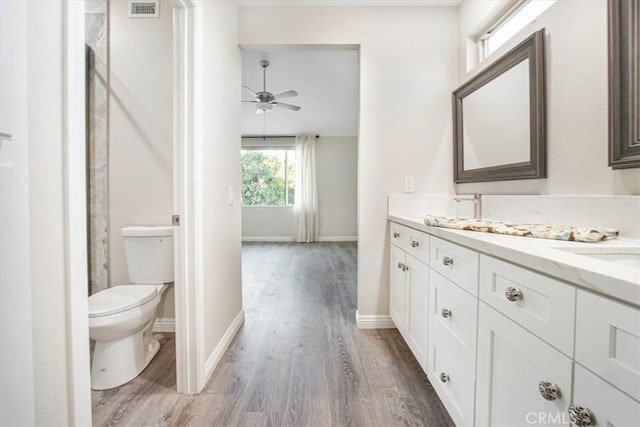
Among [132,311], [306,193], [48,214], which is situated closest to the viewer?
[48,214]

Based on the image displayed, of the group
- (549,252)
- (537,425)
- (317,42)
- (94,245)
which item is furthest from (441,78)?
(94,245)

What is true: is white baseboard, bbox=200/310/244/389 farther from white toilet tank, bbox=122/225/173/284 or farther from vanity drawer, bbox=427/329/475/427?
vanity drawer, bbox=427/329/475/427

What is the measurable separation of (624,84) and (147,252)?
2.49m

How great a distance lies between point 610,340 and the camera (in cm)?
51

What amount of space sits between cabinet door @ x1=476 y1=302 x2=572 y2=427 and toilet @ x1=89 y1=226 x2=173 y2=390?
1645 millimetres

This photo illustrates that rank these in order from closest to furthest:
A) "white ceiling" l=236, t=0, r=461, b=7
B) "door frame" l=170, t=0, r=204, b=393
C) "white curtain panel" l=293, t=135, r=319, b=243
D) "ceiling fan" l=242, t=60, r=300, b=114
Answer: "door frame" l=170, t=0, r=204, b=393
"white ceiling" l=236, t=0, r=461, b=7
"ceiling fan" l=242, t=60, r=300, b=114
"white curtain panel" l=293, t=135, r=319, b=243

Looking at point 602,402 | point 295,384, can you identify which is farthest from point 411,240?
point 602,402

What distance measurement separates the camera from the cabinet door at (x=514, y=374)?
0.63 meters

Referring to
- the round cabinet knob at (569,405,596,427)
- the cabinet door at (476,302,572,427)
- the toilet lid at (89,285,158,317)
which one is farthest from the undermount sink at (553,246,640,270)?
the toilet lid at (89,285,158,317)

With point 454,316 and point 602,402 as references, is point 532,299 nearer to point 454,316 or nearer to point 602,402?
point 602,402

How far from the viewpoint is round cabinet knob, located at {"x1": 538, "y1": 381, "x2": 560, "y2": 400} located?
Answer: 63 cm

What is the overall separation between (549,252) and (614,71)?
2.67ft

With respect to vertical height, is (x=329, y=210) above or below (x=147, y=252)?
above

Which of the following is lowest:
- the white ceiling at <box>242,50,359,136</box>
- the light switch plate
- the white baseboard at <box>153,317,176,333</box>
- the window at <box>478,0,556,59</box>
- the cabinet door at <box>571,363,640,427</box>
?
the white baseboard at <box>153,317,176,333</box>
